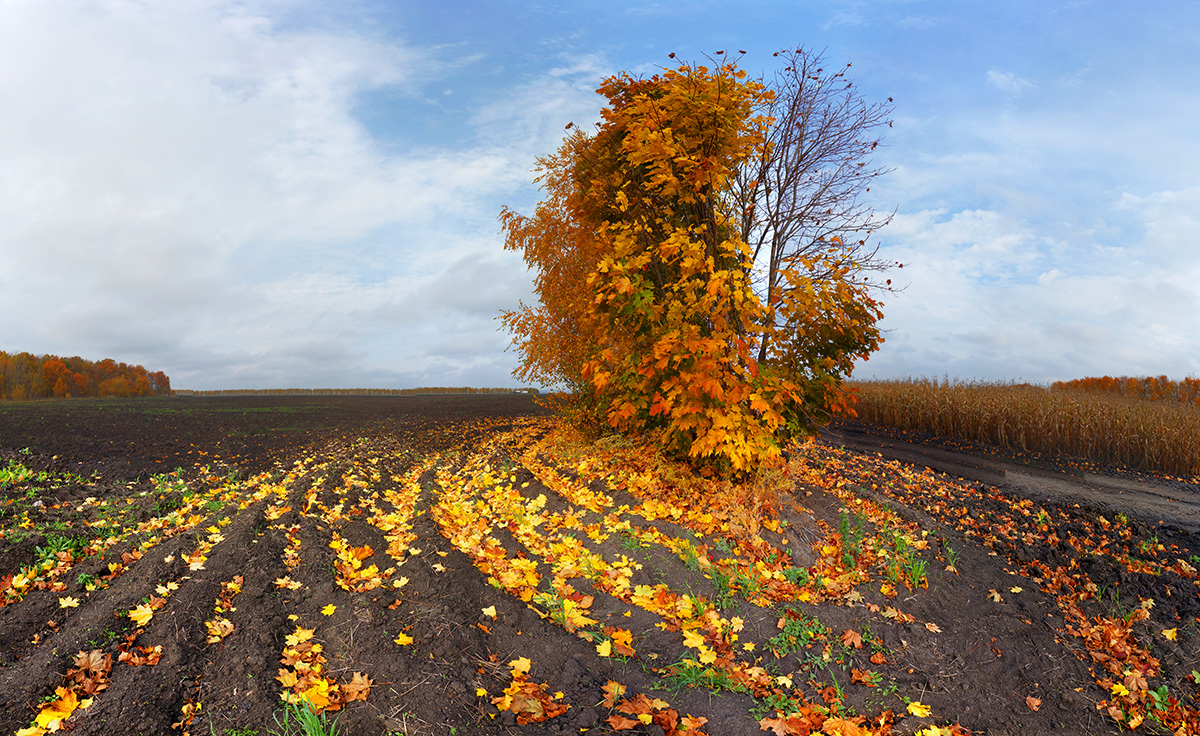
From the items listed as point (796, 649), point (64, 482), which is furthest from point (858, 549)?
point (64, 482)

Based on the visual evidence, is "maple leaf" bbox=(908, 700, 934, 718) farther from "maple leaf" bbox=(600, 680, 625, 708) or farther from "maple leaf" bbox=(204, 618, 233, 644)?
"maple leaf" bbox=(204, 618, 233, 644)

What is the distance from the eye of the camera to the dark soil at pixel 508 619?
4000 millimetres

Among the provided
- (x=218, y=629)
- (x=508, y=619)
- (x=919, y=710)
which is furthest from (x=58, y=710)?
(x=919, y=710)

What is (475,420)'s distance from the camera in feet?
78.3

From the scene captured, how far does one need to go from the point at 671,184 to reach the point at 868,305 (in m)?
3.14

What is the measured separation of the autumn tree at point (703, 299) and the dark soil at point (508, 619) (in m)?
1.38

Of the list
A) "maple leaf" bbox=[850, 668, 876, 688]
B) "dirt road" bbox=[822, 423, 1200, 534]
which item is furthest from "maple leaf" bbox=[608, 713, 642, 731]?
"dirt road" bbox=[822, 423, 1200, 534]

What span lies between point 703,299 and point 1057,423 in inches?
559

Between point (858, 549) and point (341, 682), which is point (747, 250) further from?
point (341, 682)

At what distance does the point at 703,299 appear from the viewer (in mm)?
7020

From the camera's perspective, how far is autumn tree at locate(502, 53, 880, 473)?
7047 millimetres

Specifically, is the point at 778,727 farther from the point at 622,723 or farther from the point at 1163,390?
the point at 1163,390

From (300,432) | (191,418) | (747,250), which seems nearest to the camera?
(747,250)

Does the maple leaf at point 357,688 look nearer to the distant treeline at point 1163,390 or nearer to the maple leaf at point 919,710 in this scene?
the maple leaf at point 919,710
